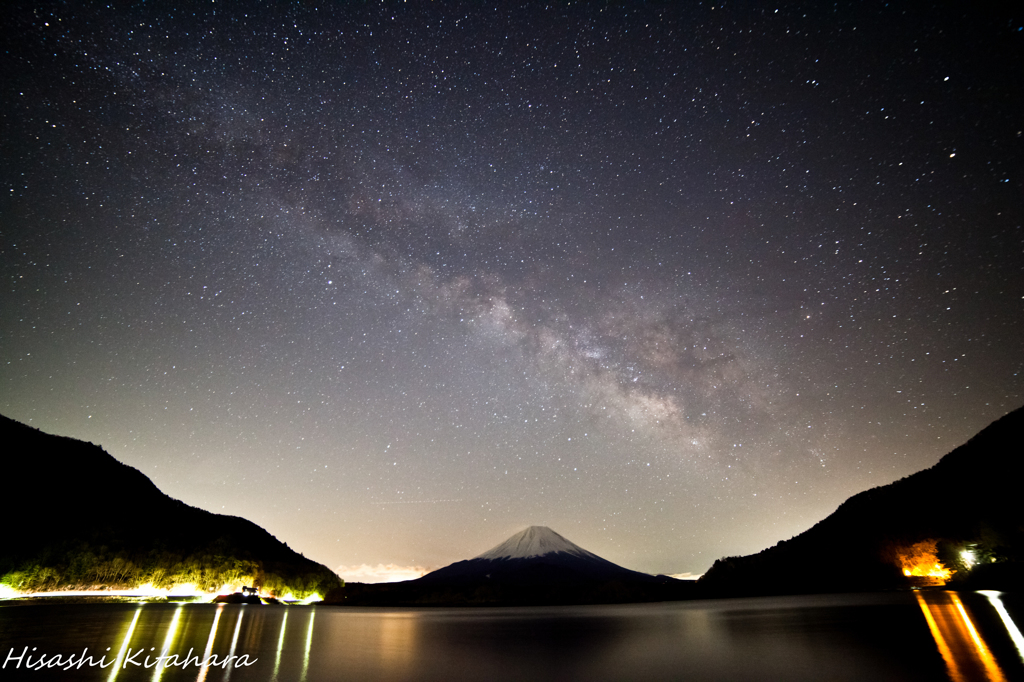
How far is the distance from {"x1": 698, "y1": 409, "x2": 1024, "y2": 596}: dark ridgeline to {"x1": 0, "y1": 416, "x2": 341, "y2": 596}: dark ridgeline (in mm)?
116375

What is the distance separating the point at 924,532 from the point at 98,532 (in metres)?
142

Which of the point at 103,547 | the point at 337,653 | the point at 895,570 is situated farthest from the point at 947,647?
the point at 103,547

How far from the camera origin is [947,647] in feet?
55.9

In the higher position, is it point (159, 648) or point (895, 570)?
point (895, 570)

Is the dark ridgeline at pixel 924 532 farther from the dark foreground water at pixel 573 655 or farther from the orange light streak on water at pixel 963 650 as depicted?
the orange light streak on water at pixel 963 650

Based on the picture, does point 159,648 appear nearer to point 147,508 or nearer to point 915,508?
point 915,508

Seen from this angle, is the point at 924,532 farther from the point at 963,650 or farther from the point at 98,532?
the point at 98,532

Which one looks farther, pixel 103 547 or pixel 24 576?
pixel 103 547

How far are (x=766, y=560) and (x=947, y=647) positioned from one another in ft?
472

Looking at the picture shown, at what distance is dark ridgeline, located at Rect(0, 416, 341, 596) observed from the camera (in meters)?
76.7

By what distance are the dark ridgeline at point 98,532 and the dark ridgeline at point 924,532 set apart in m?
116

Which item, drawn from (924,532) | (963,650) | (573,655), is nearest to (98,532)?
(573,655)

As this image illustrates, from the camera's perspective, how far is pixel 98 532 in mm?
88062

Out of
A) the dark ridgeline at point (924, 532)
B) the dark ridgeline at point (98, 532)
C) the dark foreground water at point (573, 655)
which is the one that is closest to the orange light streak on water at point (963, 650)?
the dark foreground water at point (573, 655)
